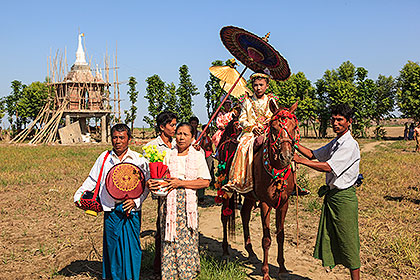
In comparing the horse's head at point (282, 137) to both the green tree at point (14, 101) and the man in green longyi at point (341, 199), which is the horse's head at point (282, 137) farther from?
the green tree at point (14, 101)

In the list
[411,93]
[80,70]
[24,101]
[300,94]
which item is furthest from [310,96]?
[24,101]

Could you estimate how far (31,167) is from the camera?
1686 centimetres

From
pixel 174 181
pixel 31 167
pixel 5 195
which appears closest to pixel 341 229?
pixel 174 181

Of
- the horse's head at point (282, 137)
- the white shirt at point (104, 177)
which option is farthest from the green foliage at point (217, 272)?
the horse's head at point (282, 137)

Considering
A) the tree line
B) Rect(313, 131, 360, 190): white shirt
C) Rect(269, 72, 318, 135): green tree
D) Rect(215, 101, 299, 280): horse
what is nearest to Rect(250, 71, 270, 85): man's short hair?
Rect(215, 101, 299, 280): horse

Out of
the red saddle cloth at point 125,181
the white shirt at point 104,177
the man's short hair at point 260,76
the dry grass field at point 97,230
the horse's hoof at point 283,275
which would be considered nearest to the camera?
the red saddle cloth at point 125,181

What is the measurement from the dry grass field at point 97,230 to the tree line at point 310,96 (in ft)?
89.8

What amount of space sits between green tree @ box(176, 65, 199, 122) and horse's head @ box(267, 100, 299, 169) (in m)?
38.4

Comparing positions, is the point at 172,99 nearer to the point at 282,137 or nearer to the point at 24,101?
the point at 24,101

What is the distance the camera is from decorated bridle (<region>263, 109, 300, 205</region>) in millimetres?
4270

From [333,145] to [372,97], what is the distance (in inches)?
1849

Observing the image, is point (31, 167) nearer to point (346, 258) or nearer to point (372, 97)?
point (346, 258)

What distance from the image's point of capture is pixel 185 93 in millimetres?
42719

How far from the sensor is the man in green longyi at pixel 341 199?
4211 mm
